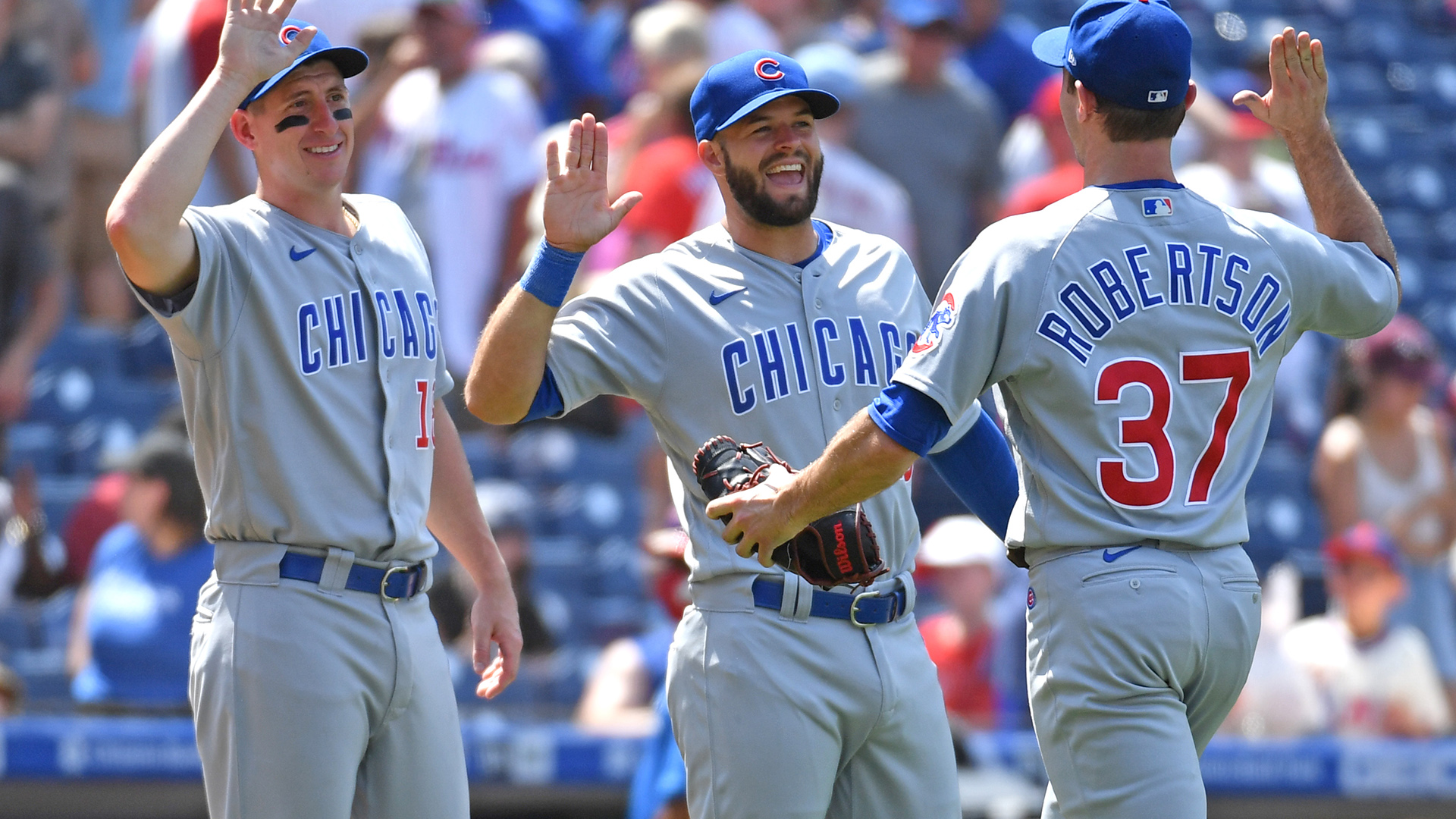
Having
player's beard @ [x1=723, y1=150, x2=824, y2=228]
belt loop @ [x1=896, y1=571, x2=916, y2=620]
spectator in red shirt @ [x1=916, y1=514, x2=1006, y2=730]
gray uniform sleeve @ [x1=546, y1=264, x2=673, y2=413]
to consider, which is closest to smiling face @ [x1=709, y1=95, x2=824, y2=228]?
player's beard @ [x1=723, y1=150, x2=824, y2=228]

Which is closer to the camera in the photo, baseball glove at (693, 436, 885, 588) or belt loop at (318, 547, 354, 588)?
baseball glove at (693, 436, 885, 588)

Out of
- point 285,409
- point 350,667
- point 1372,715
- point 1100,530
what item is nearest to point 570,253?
point 285,409

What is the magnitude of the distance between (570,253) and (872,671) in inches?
36.4

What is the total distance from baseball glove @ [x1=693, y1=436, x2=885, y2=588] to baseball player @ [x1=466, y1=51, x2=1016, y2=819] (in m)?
0.20

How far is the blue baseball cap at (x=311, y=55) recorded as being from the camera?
3.08 metres

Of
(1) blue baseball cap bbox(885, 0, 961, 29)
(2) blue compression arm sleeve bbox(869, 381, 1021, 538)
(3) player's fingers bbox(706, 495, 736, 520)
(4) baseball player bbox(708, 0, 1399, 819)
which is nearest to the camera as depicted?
(4) baseball player bbox(708, 0, 1399, 819)

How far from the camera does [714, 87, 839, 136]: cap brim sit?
3277 mm

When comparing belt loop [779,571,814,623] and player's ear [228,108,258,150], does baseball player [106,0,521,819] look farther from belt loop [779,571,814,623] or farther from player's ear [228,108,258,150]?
belt loop [779,571,814,623]

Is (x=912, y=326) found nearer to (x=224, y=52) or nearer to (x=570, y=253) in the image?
(x=570, y=253)

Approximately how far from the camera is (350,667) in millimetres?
3012

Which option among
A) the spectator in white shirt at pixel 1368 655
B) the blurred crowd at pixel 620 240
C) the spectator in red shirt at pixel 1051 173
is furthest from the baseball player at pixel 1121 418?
the spectator in red shirt at pixel 1051 173

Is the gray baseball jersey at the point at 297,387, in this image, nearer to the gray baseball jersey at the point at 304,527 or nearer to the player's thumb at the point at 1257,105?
the gray baseball jersey at the point at 304,527

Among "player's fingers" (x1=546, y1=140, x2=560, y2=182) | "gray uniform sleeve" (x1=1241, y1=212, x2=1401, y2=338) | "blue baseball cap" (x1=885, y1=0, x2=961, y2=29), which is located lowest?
"gray uniform sleeve" (x1=1241, y1=212, x2=1401, y2=338)

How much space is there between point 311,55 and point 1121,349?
1.53 metres
